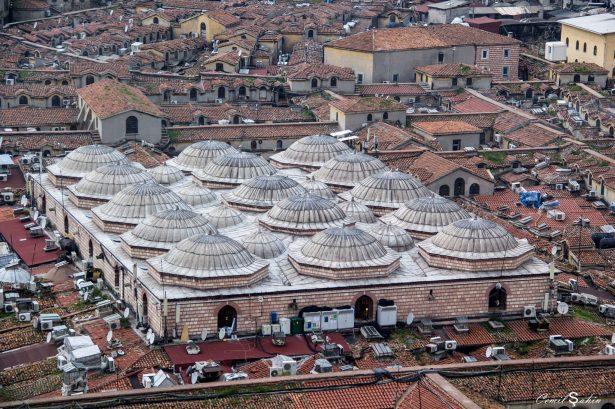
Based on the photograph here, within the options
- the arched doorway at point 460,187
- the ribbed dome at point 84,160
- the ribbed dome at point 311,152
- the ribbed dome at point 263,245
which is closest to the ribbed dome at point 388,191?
the arched doorway at point 460,187

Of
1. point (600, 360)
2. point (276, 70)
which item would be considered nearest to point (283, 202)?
point (600, 360)

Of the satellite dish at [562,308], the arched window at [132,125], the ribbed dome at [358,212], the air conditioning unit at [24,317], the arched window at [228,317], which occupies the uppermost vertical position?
the ribbed dome at [358,212]

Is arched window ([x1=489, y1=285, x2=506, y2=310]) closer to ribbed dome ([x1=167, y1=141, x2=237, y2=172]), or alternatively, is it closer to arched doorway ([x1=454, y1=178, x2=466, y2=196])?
arched doorway ([x1=454, y1=178, x2=466, y2=196])

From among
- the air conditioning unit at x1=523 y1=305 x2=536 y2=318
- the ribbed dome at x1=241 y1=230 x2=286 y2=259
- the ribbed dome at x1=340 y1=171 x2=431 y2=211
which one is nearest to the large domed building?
the ribbed dome at x1=340 y1=171 x2=431 y2=211

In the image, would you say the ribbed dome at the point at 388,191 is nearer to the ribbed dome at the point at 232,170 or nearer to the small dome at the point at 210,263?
the ribbed dome at the point at 232,170

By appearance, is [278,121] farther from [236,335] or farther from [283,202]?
[236,335]

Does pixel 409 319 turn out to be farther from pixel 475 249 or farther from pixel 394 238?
pixel 394 238
